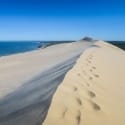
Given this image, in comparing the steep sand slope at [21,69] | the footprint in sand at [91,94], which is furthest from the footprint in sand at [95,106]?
the steep sand slope at [21,69]

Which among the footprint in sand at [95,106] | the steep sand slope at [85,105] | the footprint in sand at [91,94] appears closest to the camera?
the steep sand slope at [85,105]

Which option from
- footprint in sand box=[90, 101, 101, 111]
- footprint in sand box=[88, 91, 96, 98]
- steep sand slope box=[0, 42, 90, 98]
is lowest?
steep sand slope box=[0, 42, 90, 98]

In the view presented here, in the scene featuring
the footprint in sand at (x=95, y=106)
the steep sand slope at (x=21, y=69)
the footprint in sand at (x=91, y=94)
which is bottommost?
the steep sand slope at (x=21, y=69)

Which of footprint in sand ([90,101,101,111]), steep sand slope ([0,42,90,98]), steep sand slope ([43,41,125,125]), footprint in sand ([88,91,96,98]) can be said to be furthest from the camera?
steep sand slope ([0,42,90,98])

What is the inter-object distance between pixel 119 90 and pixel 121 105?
1.20 meters

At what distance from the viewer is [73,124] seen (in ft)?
11.2

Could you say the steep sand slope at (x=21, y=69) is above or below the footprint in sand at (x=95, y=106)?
below

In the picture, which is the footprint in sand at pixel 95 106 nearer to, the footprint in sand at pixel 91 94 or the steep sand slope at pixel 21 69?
the footprint in sand at pixel 91 94

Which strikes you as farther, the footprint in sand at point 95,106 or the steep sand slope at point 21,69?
the steep sand slope at point 21,69

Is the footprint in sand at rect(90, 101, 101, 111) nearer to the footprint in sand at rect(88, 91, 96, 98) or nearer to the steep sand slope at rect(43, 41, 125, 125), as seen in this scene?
the steep sand slope at rect(43, 41, 125, 125)

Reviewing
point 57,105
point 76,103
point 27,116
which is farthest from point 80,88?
point 27,116

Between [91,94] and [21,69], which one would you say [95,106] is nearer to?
[91,94]

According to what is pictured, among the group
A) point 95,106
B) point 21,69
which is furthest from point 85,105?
point 21,69

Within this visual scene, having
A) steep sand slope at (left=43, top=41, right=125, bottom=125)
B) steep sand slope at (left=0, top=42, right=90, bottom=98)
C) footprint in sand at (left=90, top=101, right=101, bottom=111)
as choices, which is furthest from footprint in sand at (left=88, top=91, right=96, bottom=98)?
steep sand slope at (left=0, top=42, right=90, bottom=98)
